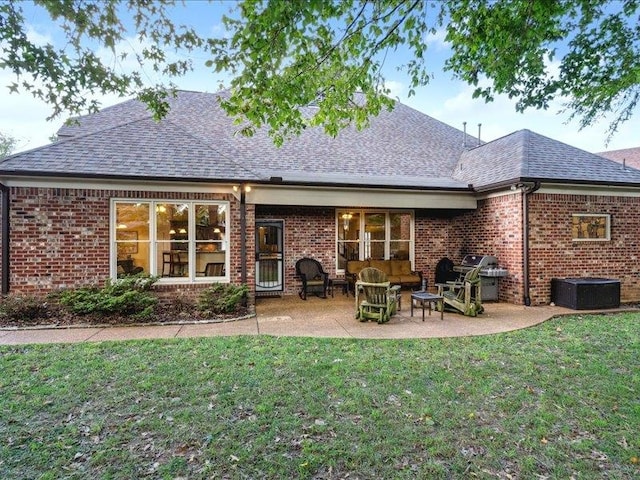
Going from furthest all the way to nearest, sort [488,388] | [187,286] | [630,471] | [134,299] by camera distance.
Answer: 1. [187,286]
2. [134,299]
3. [488,388]
4. [630,471]

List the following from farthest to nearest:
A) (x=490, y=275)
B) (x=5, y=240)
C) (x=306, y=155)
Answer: (x=306, y=155) → (x=490, y=275) → (x=5, y=240)

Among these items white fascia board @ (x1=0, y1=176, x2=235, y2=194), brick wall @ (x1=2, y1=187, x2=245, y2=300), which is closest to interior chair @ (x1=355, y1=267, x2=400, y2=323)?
white fascia board @ (x1=0, y1=176, x2=235, y2=194)

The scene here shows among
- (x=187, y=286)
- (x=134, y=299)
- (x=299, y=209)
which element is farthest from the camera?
(x=299, y=209)

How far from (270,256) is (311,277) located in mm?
1370

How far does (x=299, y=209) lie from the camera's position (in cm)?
1094

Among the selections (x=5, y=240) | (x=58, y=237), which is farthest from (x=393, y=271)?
(x=5, y=240)

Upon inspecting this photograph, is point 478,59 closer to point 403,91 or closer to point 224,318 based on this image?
point 403,91

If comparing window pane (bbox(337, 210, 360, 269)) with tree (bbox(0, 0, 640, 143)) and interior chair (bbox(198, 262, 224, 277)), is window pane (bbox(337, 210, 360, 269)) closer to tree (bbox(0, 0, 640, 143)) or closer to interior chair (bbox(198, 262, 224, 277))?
interior chair (bbox(198, 262, 224, 277))

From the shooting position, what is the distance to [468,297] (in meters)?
7.76

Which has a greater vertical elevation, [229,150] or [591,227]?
[229,150]

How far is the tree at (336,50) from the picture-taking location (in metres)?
3.68

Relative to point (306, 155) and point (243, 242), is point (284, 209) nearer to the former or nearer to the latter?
point (306, 155)

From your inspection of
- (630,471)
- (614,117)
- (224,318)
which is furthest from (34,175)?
(614,117)

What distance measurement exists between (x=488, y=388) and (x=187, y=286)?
255 inches
